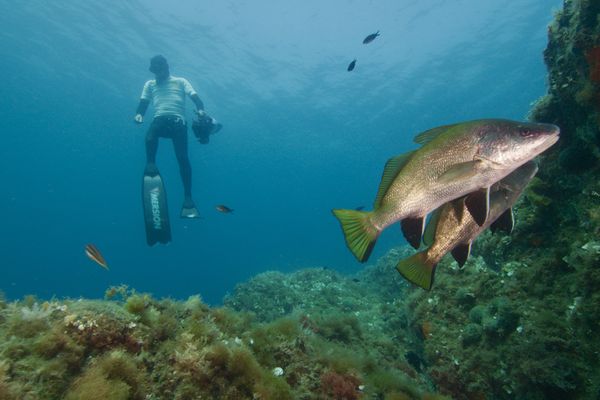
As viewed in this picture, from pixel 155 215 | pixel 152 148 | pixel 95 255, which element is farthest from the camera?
pixel 152 148

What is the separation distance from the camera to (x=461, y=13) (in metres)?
35.9

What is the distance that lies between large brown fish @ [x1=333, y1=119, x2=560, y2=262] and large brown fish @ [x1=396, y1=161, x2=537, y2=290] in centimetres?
26

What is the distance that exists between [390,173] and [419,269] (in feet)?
2.60

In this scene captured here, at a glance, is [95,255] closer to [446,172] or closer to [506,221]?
[446,172]

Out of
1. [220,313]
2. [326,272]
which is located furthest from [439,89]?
[220,313]

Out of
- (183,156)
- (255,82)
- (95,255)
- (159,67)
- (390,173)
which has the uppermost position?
(255,82)

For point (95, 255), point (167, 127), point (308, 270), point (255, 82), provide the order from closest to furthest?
1. point (95, 255)
2. point (167, 127)
3. point (308, 270)
4. point (255, 82)

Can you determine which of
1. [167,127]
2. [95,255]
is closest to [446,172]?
[95,255]

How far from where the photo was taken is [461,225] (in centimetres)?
252

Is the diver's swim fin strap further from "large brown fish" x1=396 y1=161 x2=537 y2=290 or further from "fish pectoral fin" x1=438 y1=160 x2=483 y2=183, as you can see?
"fish pectoral fin" x1=438 y1=160 x2=483 y2=183

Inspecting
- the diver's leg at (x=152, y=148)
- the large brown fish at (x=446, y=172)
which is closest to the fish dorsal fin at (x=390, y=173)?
the large brown fish at (x=446, y=172)

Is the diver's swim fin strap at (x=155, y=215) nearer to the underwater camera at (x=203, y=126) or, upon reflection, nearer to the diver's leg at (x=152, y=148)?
the diver's leg at (x=152, y=148)

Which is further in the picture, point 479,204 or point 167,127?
point 167,127

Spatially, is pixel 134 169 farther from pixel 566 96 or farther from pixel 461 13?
pixel 566 96
